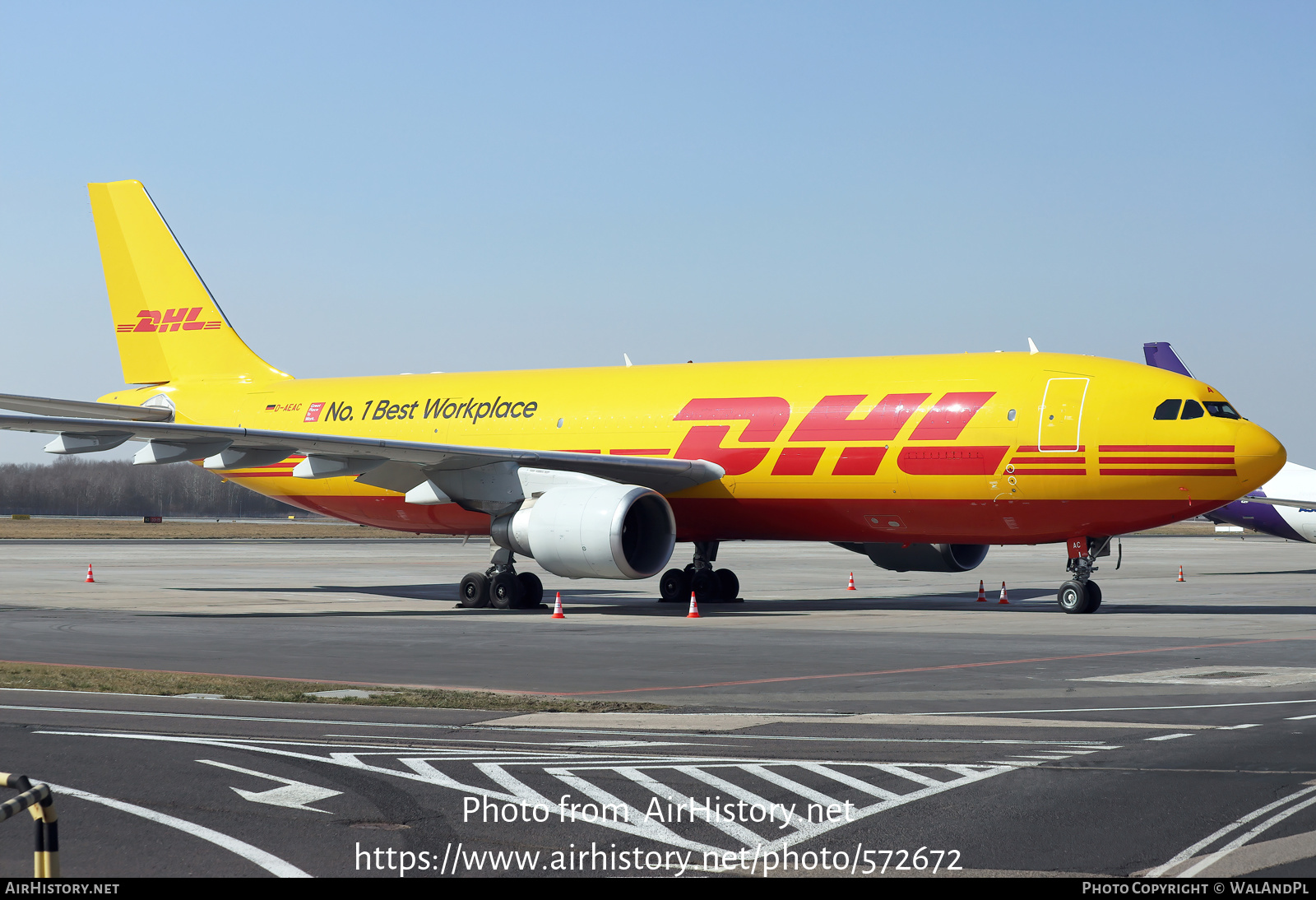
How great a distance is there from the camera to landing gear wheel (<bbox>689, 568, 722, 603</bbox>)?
2797 cm

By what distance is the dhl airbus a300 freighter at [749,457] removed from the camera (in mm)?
22547

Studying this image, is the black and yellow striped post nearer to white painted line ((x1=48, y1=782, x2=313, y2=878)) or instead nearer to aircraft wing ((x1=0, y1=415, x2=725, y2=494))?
white painted line ((x1=48, y1=782, x2=313, y2=878))

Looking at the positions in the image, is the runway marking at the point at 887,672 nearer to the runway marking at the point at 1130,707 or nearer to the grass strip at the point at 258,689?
the grass strip at the point at 258,689

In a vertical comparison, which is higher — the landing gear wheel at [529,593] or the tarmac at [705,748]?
the landing gear wheel at [529,593]

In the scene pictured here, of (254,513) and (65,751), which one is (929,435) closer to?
(65,751)

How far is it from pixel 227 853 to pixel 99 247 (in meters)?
30.9

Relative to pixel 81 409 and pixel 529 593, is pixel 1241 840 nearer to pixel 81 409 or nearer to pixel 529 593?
pixel 529 593

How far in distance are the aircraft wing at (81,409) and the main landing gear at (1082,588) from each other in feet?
63.3

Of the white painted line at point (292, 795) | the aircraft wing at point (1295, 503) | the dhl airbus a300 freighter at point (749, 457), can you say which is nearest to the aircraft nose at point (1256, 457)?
the dhl airbus a300 freighter at point (749, 457)

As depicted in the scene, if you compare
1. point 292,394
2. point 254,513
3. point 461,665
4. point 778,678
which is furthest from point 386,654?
point 254,513

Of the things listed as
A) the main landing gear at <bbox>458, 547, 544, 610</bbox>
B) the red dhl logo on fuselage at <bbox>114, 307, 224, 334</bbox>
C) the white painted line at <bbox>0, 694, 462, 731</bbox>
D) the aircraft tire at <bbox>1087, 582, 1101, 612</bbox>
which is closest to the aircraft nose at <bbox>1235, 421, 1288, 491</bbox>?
the aircraft tire at <bbox>1087, 582, 1101, 612</bbox>

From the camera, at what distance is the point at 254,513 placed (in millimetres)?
147250

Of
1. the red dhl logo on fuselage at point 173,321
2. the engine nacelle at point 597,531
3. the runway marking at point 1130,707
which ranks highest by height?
the red dhl logo on fuselage at point 173,321

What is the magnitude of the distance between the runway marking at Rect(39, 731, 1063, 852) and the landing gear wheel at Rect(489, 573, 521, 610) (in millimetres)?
15706
